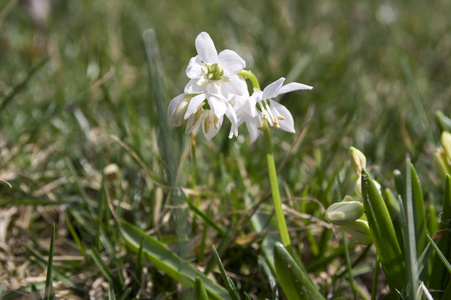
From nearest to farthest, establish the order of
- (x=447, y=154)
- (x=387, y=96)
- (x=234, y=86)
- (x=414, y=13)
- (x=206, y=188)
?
1. (x=234, y=86)
2. (x=447, y=154)
3. (x=206, y=188)
4. (x=387, y=96)
5. (x=414, y=13)

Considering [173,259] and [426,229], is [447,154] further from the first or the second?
[173,259]

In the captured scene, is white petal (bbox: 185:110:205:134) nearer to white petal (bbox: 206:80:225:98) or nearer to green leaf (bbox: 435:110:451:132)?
white petal (bbox: 206:80:225:98)

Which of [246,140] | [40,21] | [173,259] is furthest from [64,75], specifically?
[173,259]

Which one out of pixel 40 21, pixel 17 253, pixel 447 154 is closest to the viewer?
pixel 447 154

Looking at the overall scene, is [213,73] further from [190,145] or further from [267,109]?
[190,145]

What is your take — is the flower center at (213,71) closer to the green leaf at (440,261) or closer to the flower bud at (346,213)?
the flower bud at (346,213)

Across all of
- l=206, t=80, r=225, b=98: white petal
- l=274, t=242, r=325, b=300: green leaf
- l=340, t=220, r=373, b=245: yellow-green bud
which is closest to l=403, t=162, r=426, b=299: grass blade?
l=340, t=220, r=373, b=245: yellow-green bud
